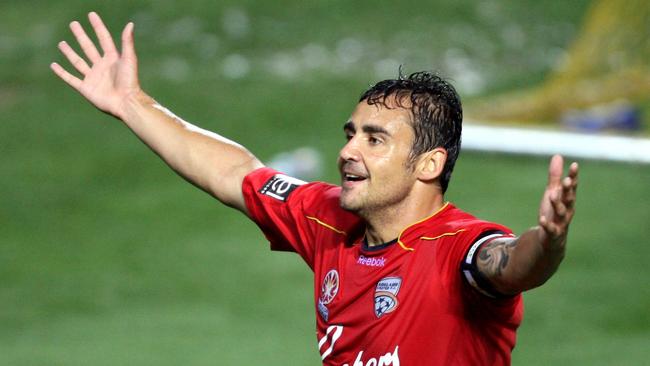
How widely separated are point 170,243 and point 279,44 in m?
5.99

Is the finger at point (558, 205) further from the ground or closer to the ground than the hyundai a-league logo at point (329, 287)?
closer to the ground

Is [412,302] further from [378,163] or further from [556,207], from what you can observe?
[556,207]

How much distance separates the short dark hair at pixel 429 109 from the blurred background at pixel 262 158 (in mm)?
4916

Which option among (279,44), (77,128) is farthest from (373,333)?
(279,44)

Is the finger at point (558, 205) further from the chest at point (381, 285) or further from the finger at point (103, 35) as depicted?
the finger at point (103, 35)

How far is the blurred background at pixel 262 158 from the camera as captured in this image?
10.2m

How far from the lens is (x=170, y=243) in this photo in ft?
39.6

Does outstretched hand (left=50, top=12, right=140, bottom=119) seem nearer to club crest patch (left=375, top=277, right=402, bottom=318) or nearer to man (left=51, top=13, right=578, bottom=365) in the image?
man (left=51, top=13, right=578, bottom=365)

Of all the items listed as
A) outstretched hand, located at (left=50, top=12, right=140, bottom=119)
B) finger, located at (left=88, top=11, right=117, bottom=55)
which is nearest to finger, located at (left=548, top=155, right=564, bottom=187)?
outstretched hand, located at (left=50, top=12, right=140, bottom=119)

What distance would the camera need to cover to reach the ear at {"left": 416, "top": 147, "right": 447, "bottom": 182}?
4.69 m

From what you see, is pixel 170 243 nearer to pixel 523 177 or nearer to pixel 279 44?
pixel 523 177

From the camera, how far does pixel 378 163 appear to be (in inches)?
182

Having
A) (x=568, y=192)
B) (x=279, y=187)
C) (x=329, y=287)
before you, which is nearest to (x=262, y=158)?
(x=279, y=187)

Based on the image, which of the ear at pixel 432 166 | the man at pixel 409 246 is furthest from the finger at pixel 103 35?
the ear at pixel 432 166
